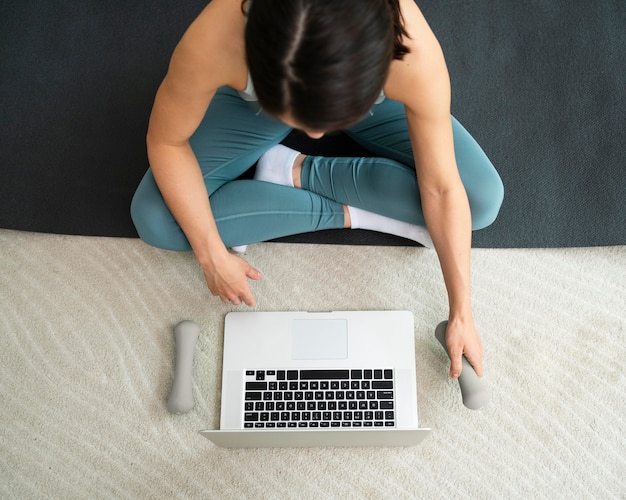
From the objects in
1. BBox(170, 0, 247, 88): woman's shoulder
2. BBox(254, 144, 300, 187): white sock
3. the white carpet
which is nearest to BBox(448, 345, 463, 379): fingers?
the white carpet

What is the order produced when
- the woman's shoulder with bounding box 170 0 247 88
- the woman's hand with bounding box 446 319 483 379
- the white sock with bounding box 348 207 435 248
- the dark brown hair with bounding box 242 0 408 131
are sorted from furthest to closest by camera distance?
the white sock with bounding box 348 207 435 248, the woman's hand with bounding box 446 319 483 379, the woman's shoulder with bounding box 170 0 247 88, the dark brown hair with bounding box 242 0 408 131

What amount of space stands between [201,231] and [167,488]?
0.50m

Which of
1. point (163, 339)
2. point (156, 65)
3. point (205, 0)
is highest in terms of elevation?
point (205, 0)

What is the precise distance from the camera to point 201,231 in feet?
3.29

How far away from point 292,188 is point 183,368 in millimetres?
412

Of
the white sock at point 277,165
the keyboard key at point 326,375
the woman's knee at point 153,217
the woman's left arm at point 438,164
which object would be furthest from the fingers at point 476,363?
the woman's knee at point 153,217

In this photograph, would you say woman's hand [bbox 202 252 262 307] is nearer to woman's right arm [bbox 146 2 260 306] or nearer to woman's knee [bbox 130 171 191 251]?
woman's right arm [bbox 146 2 260 306]

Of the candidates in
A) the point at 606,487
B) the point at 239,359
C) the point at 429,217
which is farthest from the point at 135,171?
the point at 606,487

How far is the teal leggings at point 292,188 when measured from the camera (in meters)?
1.05

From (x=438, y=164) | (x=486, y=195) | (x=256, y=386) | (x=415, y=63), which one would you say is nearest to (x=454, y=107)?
(x=486, y=195)

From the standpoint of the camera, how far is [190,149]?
97 cm

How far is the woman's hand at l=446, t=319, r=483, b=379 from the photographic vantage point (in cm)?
99

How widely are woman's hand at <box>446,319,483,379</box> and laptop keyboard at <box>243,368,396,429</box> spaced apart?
0.13 m

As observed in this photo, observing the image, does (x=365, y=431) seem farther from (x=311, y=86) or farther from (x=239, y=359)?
(x=311, y=86)
